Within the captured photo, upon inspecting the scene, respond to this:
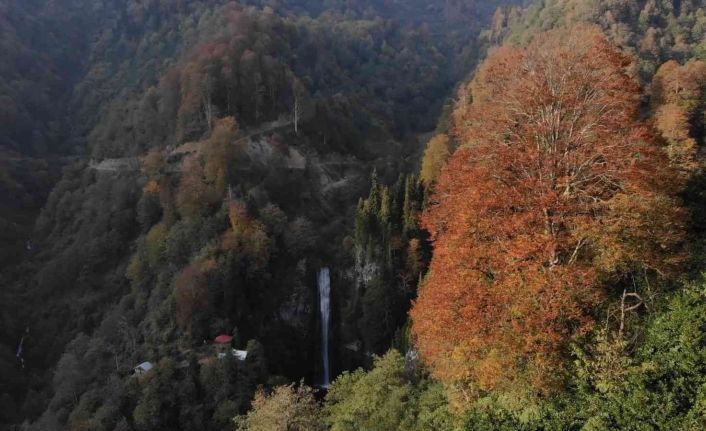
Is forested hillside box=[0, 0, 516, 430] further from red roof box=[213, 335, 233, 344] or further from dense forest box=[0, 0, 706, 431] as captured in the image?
red roof box=[213, 335, 233, 344]

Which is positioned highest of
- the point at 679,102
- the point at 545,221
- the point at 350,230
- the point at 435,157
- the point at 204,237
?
the point at 545,221

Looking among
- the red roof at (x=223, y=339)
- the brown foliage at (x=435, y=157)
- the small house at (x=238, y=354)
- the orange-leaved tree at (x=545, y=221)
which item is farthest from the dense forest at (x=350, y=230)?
the red roof at (x=223, y=339)

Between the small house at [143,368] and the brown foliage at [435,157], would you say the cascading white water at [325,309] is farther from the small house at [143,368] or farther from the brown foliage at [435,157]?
the small house at [143,368]

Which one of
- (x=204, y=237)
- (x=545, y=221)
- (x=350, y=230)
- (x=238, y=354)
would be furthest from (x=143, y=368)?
(x=545, y=221)

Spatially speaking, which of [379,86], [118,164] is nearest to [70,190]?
[118,164]

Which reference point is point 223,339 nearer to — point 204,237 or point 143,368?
point 143,368

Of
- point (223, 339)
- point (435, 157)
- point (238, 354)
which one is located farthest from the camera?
point (435, 157)
